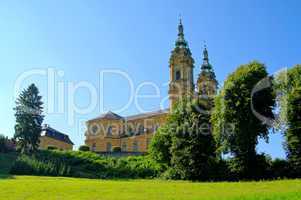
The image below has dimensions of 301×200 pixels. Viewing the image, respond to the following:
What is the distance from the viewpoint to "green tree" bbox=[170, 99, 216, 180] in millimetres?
44469

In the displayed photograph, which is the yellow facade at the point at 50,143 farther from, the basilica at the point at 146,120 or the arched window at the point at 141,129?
the arched window at the point at 141,129

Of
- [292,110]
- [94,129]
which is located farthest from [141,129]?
[292,110]

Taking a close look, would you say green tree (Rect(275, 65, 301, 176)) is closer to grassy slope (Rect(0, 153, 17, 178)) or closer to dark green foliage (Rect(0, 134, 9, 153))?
grassy slope (Rect(0, 153, 17, 178))

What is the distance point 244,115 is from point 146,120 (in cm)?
5337

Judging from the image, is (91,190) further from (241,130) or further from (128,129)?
(128,129)

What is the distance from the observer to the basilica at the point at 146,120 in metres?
88.7

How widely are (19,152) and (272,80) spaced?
125 feet

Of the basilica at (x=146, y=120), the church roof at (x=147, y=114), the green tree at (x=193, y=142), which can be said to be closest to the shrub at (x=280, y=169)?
the green tree at (x=193, y=142)

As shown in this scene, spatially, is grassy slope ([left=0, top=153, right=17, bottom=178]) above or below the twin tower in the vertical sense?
below

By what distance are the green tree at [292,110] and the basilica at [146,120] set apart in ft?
123

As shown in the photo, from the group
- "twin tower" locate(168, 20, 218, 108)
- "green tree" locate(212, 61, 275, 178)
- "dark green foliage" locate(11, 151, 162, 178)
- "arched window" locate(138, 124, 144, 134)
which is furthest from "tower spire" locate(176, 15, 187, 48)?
"green tree" locate(212, 61, 275, 178)

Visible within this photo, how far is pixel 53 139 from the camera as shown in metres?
94.9

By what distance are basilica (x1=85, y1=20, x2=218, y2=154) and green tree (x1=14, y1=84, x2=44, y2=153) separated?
15.3 metres

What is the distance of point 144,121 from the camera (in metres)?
97.9
